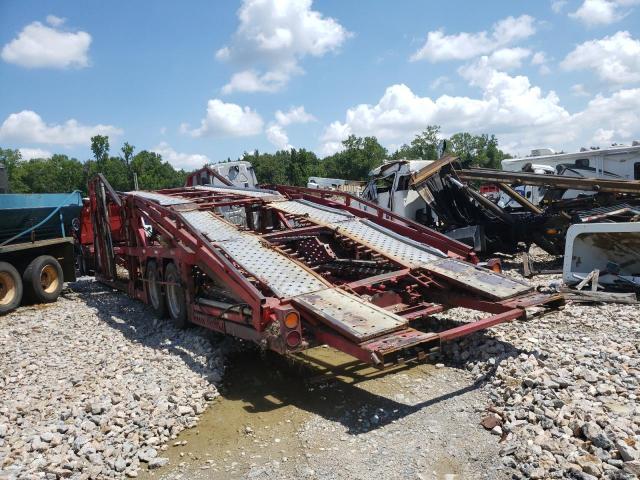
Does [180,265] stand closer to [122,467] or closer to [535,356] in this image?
[122,467]

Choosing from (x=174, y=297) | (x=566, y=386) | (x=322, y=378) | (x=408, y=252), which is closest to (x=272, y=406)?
(x=322, y=378)

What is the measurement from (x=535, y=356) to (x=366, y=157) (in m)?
50.4

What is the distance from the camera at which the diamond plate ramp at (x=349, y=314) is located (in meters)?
4.61

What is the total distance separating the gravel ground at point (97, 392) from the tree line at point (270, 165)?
42.6 metres

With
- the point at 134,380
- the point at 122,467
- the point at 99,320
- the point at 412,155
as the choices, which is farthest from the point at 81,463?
the point at 412,155

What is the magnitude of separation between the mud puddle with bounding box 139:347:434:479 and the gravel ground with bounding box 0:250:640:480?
2 cm

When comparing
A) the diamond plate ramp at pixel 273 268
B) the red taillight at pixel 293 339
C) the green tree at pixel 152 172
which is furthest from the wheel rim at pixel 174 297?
the green tree at pixel 152 172

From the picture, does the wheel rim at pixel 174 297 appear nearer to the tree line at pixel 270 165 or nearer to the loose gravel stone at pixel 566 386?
the loose gravel stone at pixel 566 386

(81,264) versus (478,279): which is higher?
(478,279)

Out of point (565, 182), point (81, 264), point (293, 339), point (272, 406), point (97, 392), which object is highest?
point (565, 182)

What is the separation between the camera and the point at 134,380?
18.1ft

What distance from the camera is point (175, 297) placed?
7.43 m

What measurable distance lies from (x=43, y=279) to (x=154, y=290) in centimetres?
333

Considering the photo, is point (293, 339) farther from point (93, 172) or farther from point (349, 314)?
point (93, 172)
